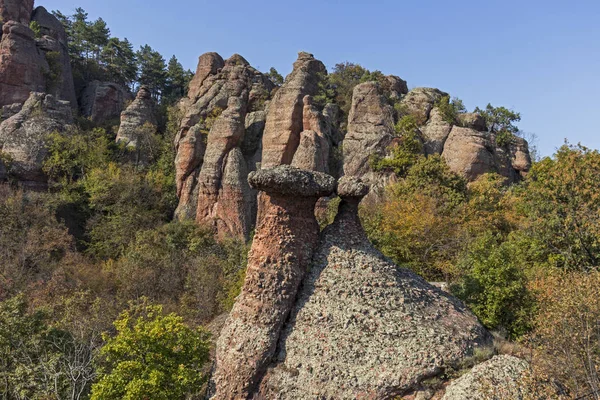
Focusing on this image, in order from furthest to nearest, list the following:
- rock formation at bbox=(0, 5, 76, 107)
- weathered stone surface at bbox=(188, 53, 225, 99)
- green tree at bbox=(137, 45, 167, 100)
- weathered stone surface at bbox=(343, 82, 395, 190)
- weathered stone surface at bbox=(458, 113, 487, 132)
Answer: green tree at bbox=(137, 45, 167, 100) < weathered stone surface at bbox=(188, 53, 225, 99) < rock formation at bbox=(0, 5, 76, 107) < weathered stone surface at bbox=(458, 113, 487, 132) < weathered stone surface at bbox=(343, 82, 395, 190)

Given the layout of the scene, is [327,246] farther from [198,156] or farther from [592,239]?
[198,156]

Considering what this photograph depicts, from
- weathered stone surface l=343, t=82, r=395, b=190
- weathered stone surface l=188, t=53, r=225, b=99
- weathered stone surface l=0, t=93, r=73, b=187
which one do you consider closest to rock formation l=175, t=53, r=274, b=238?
weathered stone surface l=188, t=53, r=225, b=99

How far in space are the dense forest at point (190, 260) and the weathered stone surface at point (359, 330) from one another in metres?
1.74

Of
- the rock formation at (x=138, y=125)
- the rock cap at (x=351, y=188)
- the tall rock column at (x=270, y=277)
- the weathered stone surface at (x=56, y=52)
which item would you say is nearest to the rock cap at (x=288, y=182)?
the tall rock column at (x=270, y=277)

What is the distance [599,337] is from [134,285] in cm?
1968

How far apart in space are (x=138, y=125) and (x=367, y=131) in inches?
775

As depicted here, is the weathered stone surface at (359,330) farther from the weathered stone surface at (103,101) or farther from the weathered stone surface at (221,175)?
the weathered stone surface at (103,101)

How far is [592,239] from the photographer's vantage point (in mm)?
16969

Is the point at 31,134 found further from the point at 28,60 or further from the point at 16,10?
the point at 16,10

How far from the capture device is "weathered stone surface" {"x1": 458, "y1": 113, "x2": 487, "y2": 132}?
35.3 m

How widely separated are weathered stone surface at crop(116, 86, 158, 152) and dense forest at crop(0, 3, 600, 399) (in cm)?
102

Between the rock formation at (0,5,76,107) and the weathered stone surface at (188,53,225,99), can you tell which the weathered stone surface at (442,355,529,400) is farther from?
the rock formation at (0,5,76,107)

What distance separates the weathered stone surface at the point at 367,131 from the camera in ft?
102

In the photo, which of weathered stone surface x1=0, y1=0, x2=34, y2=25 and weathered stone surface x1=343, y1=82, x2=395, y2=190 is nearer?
weathered stone surface x1=343, y1=82, x2=395, y2=190
